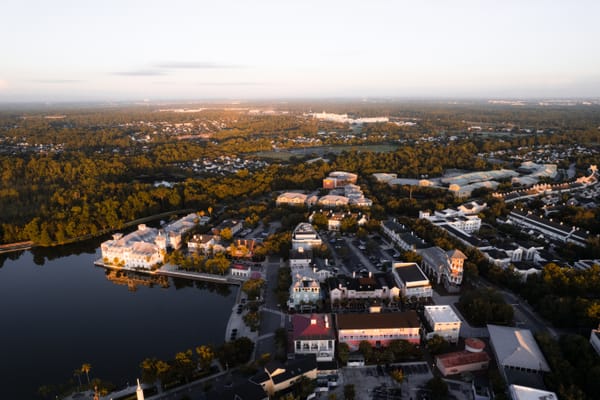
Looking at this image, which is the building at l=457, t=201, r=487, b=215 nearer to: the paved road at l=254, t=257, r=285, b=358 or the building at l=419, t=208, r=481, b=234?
→ the building at l=419, t=208, r=481, b=234

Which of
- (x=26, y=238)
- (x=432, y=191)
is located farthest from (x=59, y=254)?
(x=432, y=191)

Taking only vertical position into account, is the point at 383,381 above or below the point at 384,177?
below

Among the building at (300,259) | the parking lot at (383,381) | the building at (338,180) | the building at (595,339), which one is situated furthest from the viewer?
the building at (338,180)

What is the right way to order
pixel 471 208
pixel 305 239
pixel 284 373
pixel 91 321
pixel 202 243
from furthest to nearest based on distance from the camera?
1. pixel 471 208
2. pixel 202 243
3. pixel 305 239
4. pixel 91 321
5. pixel 284 373

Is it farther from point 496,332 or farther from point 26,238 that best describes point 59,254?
point 496,332

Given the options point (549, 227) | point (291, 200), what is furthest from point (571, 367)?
point (291, 200)

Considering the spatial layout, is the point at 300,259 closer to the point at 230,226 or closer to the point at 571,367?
the point at 230,226

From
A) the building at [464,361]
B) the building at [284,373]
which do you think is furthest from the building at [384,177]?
the building at [284,373]

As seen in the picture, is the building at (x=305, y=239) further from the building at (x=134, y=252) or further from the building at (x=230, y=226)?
the building at (x=134, y=252)
